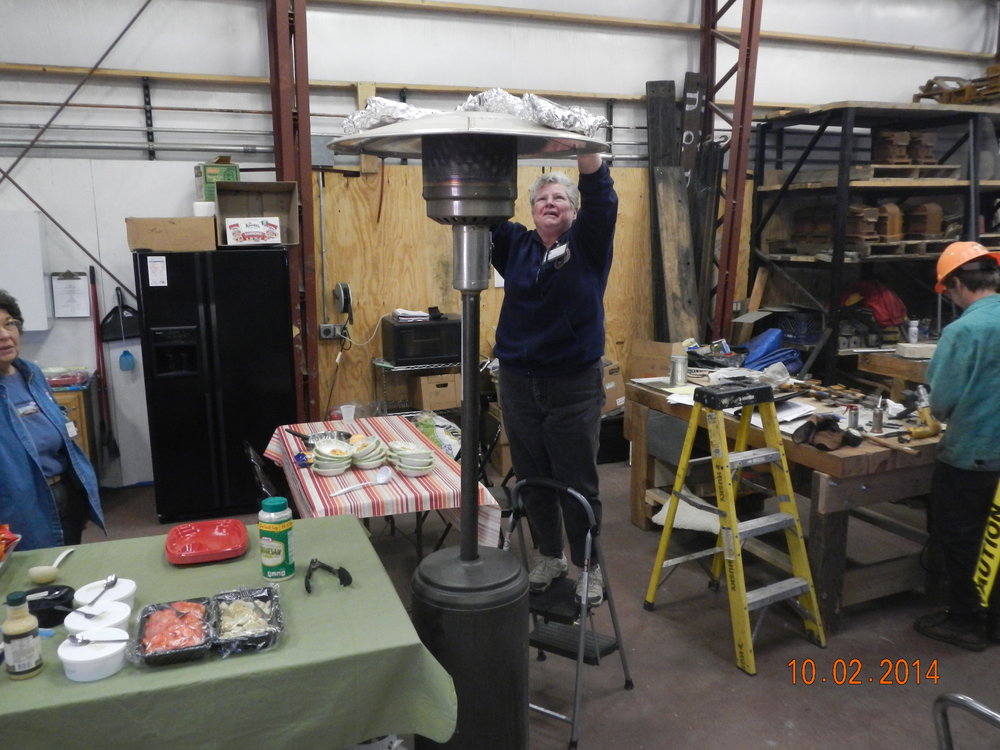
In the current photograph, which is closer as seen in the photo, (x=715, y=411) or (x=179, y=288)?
(x=715, y=411)

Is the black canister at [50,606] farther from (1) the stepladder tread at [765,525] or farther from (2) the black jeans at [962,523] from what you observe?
(2) the black jeans at [962,523]

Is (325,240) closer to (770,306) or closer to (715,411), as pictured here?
(715,411)

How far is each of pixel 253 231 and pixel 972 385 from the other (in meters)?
3.59

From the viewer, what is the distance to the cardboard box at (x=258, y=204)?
4.16 meters

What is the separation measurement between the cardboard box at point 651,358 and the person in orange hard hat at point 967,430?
2.33 m

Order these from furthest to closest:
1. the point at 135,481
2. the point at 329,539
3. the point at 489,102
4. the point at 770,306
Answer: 1. the point at 770,306
2. the point at 135,481
3. the point at 329,539
4. the point at 489,102

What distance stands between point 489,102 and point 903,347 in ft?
12.5

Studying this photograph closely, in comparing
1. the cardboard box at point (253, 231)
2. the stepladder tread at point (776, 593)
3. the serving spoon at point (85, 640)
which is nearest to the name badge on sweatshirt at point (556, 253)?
the stepladder tread at point (776, 593)

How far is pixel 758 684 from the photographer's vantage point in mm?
2615

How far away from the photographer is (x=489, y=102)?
57.1 inches

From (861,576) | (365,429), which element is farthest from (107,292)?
(861,576)

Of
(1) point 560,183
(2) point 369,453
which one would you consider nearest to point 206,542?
(2) point 369,453

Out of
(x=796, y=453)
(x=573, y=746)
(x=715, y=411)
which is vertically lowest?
(x=573, y=746)

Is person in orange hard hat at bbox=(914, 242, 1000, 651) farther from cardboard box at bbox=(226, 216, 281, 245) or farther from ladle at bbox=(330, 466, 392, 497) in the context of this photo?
cardboard box at bbox=(226, 216, 281, 245)
